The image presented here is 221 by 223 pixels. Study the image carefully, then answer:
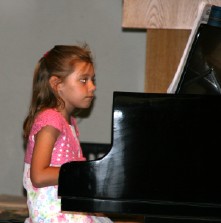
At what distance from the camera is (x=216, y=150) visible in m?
1.90

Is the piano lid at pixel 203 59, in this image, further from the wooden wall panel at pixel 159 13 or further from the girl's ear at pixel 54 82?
the wooden wall panel at pixel 159 13

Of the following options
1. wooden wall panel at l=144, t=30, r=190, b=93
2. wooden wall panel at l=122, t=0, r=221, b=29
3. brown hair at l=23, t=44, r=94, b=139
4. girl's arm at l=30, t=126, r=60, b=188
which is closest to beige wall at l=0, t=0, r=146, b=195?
wooden wall panel at l=144, t=30, r=190, b=93

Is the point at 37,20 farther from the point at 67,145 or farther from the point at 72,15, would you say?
the point at 67,145

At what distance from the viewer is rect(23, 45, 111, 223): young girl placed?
2.12 metres

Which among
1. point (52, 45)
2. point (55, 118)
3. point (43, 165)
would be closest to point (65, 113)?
point (55, 118)

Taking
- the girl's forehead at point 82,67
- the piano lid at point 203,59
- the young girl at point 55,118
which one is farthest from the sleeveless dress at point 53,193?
the piano lid at point 203,59

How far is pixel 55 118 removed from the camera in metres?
2.14

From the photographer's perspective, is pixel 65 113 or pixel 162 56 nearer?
pixel 65 113

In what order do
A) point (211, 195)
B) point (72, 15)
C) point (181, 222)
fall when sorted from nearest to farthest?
point (211, 195)
point (181, 222)
point (72, 15)

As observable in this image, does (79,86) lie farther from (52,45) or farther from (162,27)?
(52,45)

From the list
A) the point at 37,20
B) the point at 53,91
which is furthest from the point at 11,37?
the point at 53,91

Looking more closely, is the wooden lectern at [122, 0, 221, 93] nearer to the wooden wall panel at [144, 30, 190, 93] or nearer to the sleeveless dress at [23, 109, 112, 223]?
the wooden wall panel at [144, 30, 190, 93]

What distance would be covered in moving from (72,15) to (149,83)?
0.89 metres

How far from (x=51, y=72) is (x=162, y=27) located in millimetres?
813
